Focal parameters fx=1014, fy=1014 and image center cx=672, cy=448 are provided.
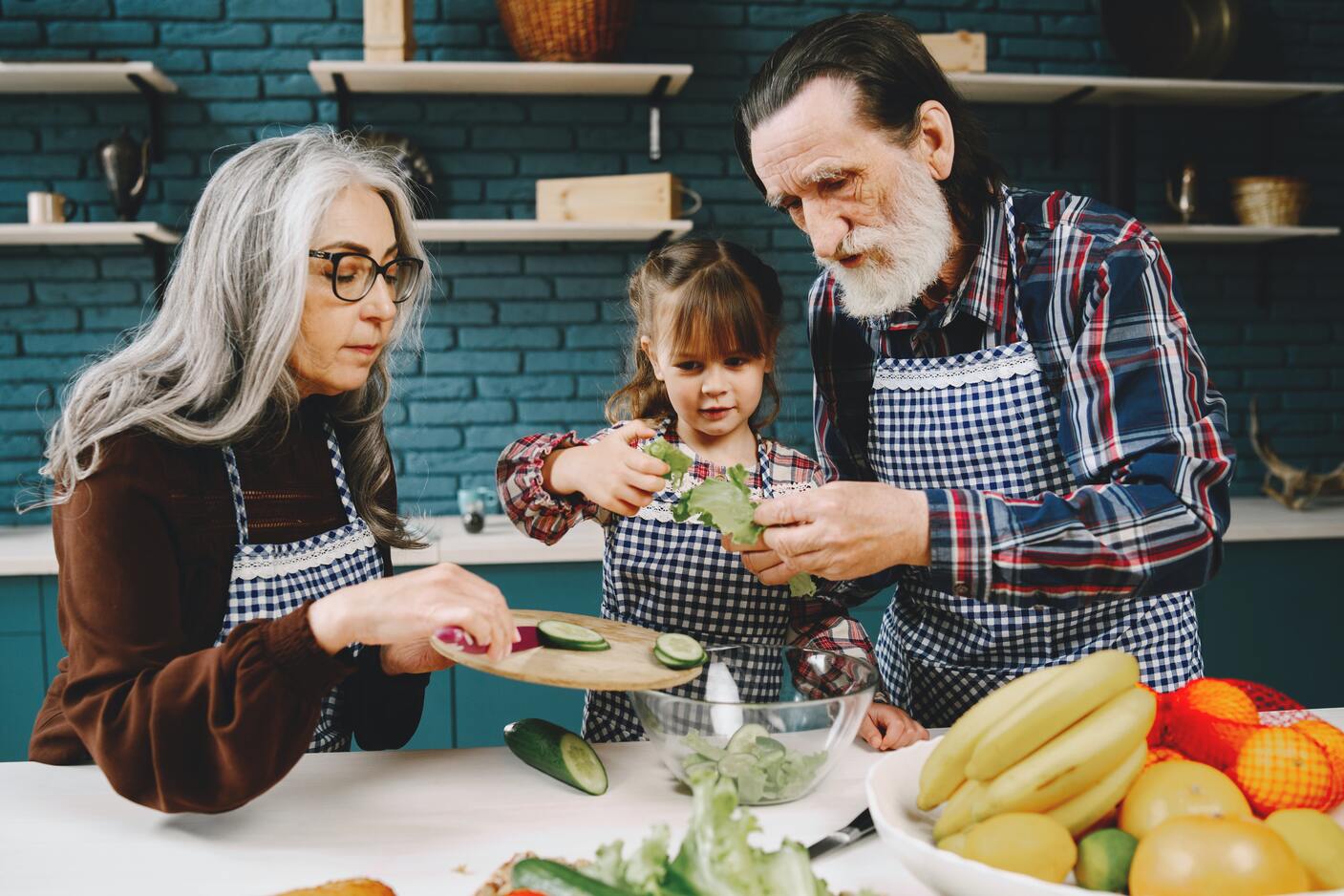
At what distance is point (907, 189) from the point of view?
156 cm

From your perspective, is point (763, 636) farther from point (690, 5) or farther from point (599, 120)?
point (690, 5)

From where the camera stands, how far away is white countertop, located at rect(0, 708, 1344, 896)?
1011 mm

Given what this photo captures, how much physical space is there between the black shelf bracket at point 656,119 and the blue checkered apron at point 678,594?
2.11 meters

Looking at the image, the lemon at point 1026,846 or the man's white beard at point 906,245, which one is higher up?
the man's white beard at point 906,245

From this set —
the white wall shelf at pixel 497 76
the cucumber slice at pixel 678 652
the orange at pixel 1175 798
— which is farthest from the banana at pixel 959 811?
the white wall shelf at pixel 497 76

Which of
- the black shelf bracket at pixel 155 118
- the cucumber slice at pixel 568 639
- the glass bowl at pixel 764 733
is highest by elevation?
the black shelf bracket at pixel 155 118

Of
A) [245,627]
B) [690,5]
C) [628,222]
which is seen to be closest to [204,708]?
[245,627]

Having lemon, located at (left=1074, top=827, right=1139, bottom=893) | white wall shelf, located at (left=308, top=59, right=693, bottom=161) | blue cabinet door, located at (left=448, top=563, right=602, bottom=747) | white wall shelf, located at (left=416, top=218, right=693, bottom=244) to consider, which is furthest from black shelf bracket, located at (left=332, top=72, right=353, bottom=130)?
lemon, located at (left=1074, top=827, right=1139, bottom=893)

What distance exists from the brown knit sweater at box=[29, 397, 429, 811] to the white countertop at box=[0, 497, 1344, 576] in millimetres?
1379

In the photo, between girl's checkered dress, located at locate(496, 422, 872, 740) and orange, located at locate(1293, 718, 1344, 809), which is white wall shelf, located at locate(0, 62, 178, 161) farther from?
orange, located at locate(1293, 718, 1344, 809)

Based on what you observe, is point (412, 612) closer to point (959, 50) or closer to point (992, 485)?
point (992, 485)

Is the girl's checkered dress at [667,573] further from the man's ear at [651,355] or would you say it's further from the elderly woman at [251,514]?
the elderly woman at [251,514]

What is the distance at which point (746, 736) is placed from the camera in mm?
1085

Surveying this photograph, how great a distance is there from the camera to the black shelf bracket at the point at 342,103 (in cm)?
347
